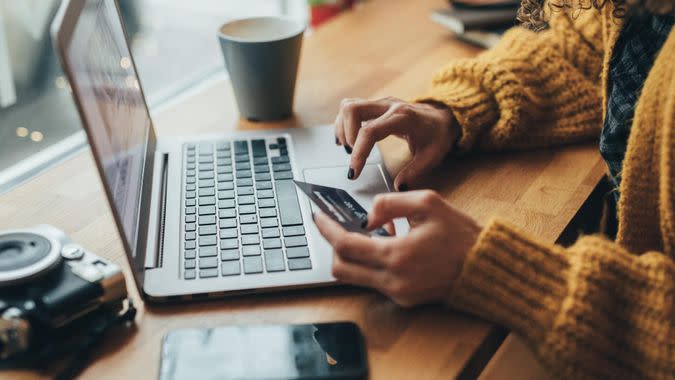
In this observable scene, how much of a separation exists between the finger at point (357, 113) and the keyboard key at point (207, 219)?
210mm

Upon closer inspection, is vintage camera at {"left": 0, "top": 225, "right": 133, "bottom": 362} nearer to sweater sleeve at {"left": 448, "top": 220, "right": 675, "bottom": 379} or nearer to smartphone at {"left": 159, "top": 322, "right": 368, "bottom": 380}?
smartphone at {"left": 159, "top": 322, "right": 368, "bottom": 380}

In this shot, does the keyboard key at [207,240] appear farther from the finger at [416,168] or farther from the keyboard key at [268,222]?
the finger at [416,168]

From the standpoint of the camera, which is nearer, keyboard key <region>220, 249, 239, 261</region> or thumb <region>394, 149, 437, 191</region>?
keyboard key <region>220, 249, 239, 261</region>

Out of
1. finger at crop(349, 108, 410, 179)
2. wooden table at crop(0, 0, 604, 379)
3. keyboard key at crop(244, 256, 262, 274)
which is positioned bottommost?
wooden table at crop(0, 0, 604, 379)

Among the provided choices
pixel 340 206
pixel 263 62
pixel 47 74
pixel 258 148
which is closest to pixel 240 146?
pixel 258 148

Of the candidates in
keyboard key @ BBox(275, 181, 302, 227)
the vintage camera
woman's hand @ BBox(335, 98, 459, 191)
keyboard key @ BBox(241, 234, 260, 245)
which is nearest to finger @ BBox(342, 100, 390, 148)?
woman's hand @ BBox(335, 98, 459, 191)

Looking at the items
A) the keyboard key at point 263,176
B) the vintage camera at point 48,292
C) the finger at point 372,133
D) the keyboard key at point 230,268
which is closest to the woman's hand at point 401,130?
the finger at point 372,133

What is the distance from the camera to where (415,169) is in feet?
2.61

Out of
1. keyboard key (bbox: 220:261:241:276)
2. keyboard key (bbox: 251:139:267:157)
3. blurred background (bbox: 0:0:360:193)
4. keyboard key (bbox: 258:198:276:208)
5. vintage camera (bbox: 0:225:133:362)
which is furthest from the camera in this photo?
blurred background (bbox: 0:0:360:193)

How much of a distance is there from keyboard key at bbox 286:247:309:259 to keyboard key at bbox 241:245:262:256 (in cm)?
3

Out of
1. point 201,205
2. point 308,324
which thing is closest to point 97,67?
point 201,205

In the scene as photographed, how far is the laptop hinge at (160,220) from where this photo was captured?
64cm

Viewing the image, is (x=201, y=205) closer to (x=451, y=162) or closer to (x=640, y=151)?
(x=451, y=162)

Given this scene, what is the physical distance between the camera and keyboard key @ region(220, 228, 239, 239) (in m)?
Result: 0.68
